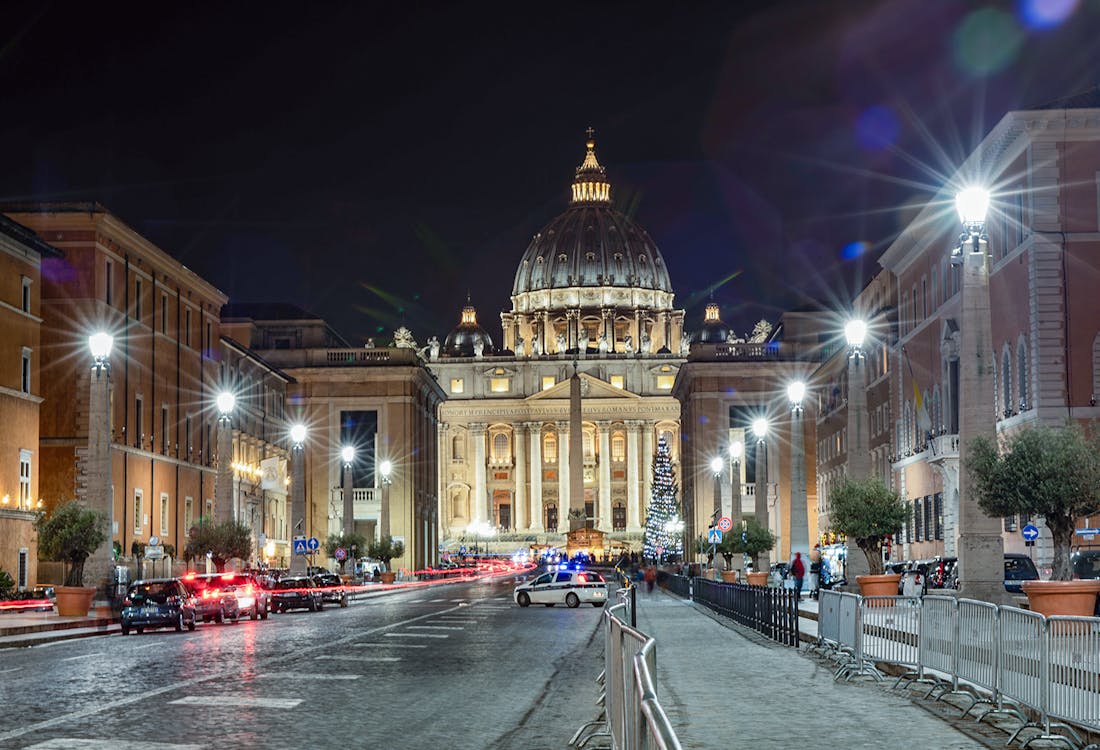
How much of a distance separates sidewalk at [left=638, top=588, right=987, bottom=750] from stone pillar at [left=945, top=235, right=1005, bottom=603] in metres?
2.68

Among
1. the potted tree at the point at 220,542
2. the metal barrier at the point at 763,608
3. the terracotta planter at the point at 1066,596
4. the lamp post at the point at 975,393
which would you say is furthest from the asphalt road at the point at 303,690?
the potted tree at the point at 220,542

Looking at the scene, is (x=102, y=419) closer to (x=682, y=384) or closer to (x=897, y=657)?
(x=897, y=657)

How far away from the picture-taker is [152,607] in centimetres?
3622

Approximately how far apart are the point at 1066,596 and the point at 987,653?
16.7ft

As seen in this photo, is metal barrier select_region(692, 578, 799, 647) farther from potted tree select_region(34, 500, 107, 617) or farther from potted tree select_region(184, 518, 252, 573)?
potted tree select_region(184, 518, 252, 573)

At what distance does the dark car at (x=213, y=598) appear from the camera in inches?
1612

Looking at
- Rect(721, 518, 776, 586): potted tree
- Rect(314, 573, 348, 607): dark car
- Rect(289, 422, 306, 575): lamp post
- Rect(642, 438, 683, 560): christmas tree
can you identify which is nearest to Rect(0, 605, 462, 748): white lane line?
Rect(314, 573, 348, 607): dark car

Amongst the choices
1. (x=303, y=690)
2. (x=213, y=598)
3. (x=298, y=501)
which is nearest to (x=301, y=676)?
(x=303, y=690)

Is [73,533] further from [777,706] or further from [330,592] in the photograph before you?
[777,706]

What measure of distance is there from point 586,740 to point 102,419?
30.6 metres

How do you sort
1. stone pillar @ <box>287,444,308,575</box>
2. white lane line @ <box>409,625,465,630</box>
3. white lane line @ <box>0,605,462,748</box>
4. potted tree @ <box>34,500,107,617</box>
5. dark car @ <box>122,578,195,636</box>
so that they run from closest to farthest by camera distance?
white lane line @ <box>0,605,462,748</box>
dark car @ <box>122,578,195,636</box>
white lane line @ <box>409,625,465,630</box>
potted tree @ <box>34,500,107,617</box>
stone pillar @ <box>287,444,308,575</box>

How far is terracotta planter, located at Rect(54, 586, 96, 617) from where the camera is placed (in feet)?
133

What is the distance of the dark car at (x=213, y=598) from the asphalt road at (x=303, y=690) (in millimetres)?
4456

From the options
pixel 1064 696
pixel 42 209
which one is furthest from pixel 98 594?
pixel 1064 696
